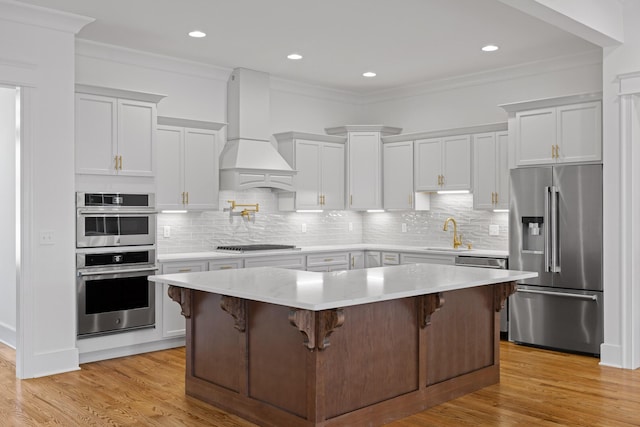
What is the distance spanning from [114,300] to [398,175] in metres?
3.98

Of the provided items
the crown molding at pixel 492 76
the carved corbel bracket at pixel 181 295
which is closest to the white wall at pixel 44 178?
the carved corbel bracket at pixel 181 295

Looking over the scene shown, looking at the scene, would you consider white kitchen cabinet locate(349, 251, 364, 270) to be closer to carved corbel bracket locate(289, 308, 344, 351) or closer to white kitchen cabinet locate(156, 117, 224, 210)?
white kitchen cabinet locate(156, 117, 224, 210)

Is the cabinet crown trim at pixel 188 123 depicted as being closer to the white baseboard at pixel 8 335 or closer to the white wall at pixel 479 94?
the white baseboard at pixel 8 335

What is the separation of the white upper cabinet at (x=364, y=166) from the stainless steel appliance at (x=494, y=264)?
5.49ft

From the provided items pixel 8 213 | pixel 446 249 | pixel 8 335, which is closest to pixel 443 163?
pixel 446 249

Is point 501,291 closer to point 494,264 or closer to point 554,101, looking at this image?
point 494,264

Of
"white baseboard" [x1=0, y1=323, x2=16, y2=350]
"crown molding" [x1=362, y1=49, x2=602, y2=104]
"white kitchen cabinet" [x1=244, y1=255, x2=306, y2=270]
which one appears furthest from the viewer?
"white kitchen cabinet" [x1=244, y1=255, x2=306, y2=270]

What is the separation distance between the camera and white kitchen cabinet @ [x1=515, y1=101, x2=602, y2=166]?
5914 mm

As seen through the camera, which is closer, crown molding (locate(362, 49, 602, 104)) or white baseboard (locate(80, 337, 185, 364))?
white baseboard (locate(80, 337, 185, 364))

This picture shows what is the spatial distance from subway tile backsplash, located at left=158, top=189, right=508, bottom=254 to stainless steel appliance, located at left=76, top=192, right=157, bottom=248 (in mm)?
837

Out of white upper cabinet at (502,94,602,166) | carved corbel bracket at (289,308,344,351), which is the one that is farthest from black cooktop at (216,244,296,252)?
carved corbel bracket at (289,308,344,351)

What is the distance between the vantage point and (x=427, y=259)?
737cm

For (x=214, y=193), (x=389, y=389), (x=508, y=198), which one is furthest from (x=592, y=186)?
(x=214, y=193)

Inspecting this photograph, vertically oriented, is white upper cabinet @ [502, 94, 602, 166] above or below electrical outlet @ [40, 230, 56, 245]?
above
